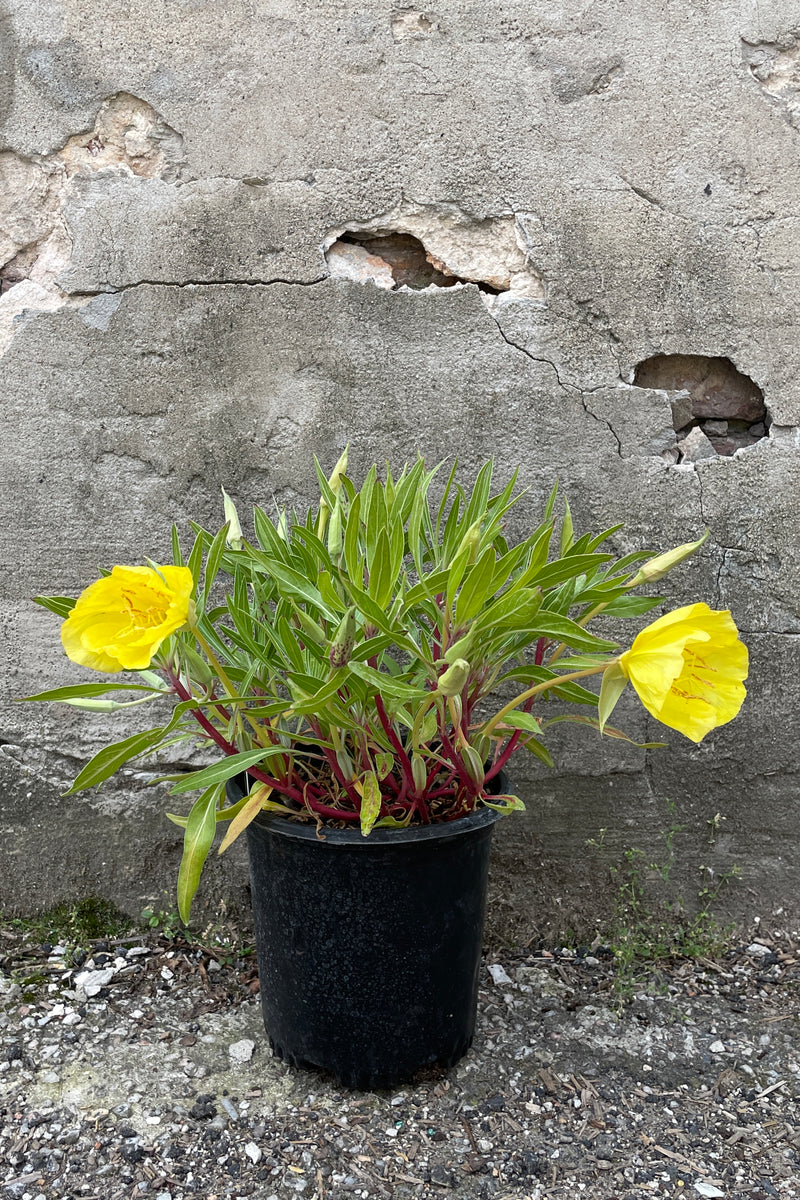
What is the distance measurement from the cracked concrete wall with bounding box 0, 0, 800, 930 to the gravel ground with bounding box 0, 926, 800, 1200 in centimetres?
51

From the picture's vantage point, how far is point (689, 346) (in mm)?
1916

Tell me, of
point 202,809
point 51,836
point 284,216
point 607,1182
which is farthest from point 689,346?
point 51,836

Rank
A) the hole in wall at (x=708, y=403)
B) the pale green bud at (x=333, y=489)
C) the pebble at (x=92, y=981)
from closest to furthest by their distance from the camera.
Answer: the pale green bud at (x=333, y=489)
the pebble at (x=92, y=981)
the hole in wall at (x=708, y=403)

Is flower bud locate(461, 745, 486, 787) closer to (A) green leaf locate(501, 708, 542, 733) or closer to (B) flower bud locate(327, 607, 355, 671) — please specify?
(A) green leaf locate(501, 708, 542, 733)

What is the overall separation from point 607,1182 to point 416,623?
925 millimetres

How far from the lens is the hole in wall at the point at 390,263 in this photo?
6.30 ft

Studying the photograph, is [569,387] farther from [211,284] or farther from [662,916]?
[662,916]

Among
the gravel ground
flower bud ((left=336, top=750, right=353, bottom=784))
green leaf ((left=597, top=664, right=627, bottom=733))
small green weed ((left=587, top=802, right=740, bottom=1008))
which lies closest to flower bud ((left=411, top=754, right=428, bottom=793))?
flower bud ((left=336, top=750, right=353, bottom=784))

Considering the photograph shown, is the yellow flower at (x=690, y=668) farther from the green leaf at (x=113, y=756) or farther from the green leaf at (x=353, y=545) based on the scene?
the green leaf at (x=113, y=756)

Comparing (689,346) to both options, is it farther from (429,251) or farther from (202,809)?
(202,809)

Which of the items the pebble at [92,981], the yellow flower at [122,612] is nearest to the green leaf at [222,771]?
the yellow flower at [122,612]

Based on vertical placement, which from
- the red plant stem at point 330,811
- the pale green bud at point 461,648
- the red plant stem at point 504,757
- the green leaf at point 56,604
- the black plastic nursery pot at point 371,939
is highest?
the pale green bud at point 461,648

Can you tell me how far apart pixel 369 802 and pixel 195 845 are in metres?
0.27

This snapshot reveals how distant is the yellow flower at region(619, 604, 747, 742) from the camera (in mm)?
1192
